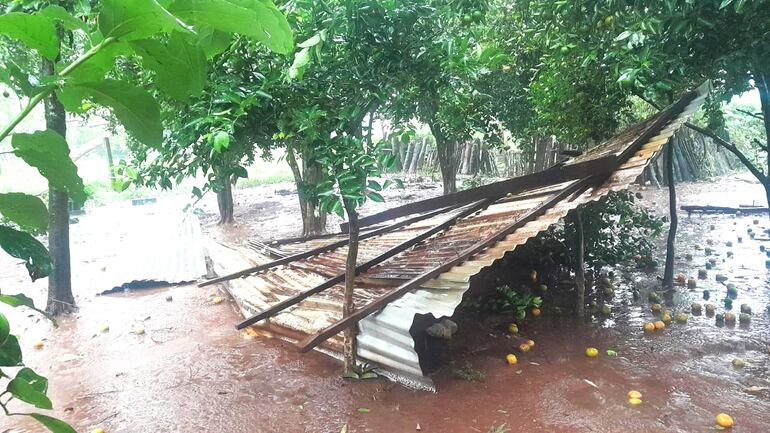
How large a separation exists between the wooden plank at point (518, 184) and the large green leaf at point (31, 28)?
3.56 meters

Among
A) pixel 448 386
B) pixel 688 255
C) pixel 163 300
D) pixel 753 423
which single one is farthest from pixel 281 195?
pixel 753 423

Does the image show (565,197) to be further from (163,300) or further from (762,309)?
(163,300)

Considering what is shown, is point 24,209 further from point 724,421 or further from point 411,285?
point 724,421

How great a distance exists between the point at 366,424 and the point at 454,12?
324 cm

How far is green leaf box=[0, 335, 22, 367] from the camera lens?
24.2 inches

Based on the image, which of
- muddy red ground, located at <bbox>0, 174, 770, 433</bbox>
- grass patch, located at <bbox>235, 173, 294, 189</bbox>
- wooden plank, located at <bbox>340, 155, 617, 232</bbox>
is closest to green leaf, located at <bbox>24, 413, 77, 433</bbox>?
muddy red ground, located at <bbox>0, 174, 770, 433</bbox>

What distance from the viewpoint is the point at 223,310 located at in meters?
6.72

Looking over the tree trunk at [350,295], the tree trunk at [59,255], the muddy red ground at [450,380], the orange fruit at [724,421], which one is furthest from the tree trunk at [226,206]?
the orange fruit at [724,421]

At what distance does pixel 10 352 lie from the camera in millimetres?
625

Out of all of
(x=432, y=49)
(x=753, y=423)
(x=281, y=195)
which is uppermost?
(x=432, y=49)

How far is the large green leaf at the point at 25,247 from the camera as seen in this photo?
640 mm

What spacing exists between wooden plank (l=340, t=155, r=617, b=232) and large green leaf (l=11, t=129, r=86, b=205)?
11.5 ft

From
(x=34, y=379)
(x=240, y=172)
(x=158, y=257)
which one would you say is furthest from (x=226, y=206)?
(x=34, y=379)

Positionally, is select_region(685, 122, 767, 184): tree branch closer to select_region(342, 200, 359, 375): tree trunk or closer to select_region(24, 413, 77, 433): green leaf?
select_region(342, 200, 359, 375): tree trunk
